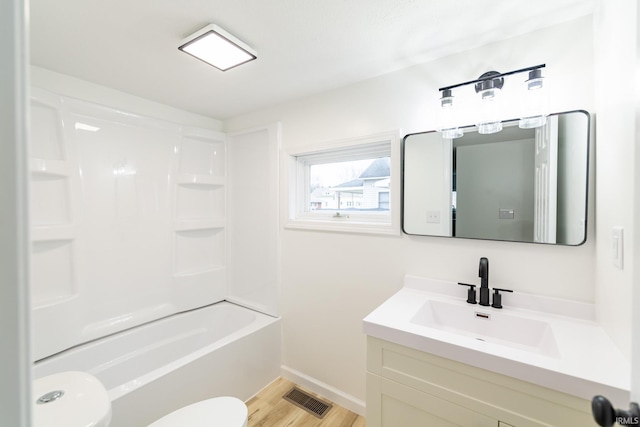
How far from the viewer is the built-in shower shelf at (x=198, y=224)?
95.2 inches

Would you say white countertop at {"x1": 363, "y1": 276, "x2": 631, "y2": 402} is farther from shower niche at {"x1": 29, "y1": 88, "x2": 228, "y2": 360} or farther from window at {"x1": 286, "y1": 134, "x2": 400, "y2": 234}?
shower niche at {"x1": 29, "y1": 88, "x2": 228, "y2": 360}

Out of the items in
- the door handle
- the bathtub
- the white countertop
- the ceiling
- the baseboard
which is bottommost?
the baseboard

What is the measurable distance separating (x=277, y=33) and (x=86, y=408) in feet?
5.94

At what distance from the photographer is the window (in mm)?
1824

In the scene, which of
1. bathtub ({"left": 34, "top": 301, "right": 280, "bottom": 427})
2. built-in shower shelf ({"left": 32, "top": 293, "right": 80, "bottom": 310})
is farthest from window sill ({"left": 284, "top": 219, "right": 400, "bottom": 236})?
built-in shower shelf ({"left": 32, "top": 293, "right": 80, "bottom": 310})

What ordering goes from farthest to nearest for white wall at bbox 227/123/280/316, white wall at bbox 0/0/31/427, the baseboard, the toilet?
white wall at bbox 227/123/280/316 < the baseboard < the toilet < white wall at bbox 0/0/31/427

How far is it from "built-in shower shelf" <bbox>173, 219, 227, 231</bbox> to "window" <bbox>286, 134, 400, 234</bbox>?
819 millimetres

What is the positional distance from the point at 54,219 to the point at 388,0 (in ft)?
7.48

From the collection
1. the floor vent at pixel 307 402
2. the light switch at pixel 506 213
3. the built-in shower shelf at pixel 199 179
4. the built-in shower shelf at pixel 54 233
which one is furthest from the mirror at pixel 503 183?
the built-in shower shelf at pixel 54 233

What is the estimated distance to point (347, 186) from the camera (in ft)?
7.20

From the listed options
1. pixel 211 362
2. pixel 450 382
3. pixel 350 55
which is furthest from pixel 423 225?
pixel 211 362

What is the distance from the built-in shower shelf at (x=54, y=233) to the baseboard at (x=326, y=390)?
5.99ft

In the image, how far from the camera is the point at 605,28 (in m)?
1.07

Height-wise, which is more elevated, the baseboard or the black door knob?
the black door knob
